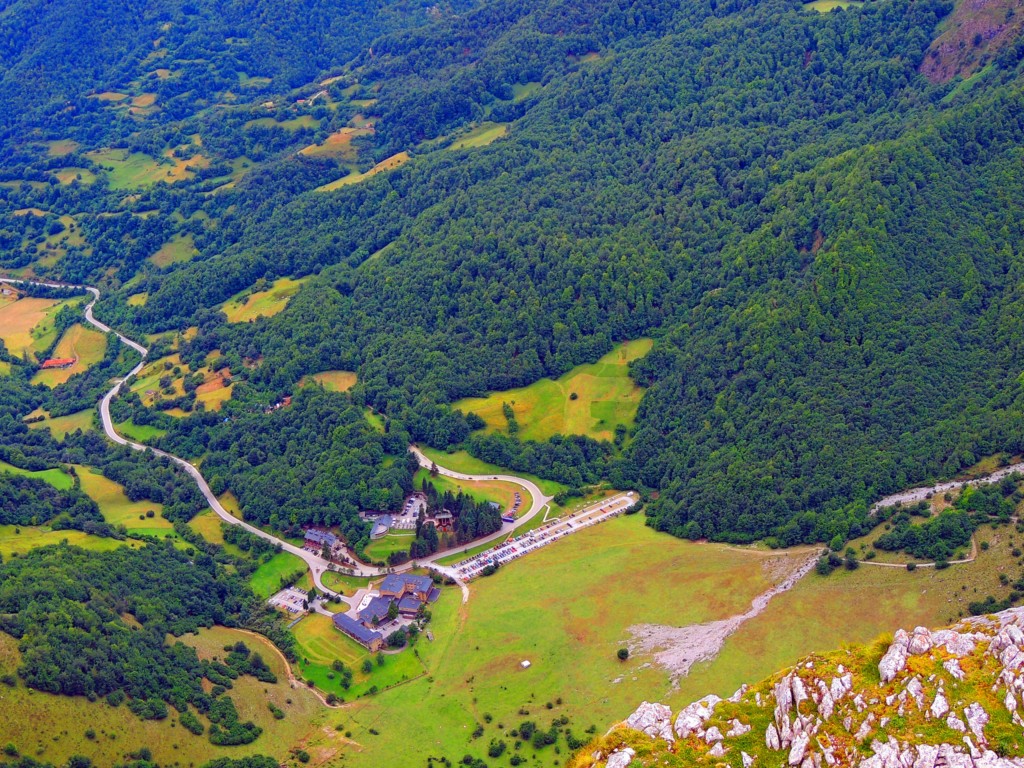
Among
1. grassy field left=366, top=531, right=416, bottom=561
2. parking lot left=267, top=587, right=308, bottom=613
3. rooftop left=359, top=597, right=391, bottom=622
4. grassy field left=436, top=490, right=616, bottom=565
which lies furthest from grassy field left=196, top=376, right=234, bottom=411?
rooftop left=359, top=597, right=391, bottom=622

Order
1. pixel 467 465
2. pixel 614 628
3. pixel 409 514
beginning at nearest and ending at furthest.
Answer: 1. pixel 614 628
2. pixel 409 514
3. pixel 467 465

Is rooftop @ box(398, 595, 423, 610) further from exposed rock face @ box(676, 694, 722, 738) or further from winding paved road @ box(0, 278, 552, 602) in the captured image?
exposed rock face @ box(676, 694, 722, 738)

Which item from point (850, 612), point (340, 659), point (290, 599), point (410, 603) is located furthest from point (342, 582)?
point (850, 612)

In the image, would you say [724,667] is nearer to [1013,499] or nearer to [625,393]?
[1013,499]

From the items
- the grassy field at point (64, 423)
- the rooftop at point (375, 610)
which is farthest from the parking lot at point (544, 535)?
the grassy field at point (64, 423)

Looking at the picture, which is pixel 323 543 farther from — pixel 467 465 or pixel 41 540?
pixel 41 540

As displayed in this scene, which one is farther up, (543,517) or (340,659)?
(340,659)
